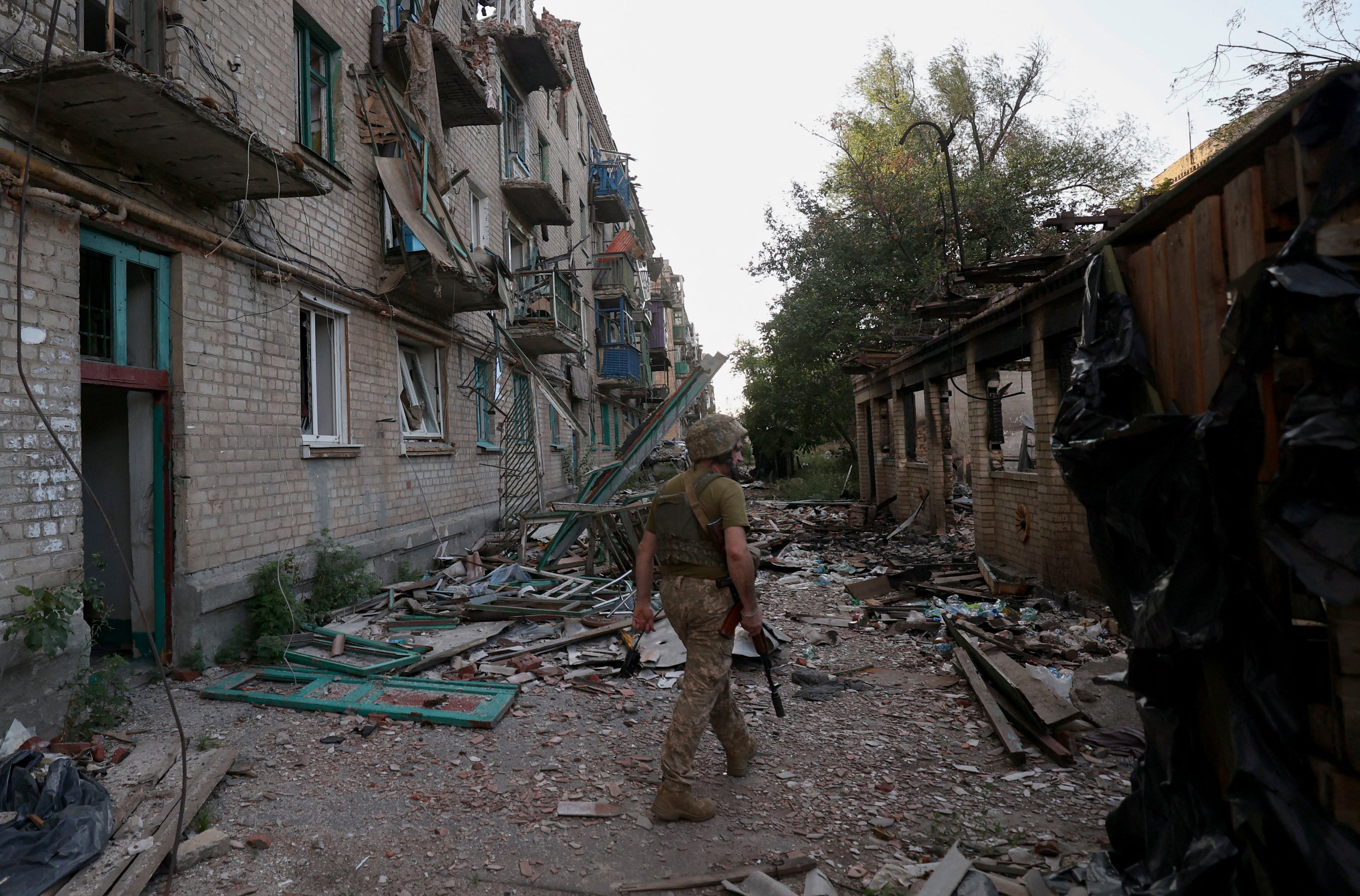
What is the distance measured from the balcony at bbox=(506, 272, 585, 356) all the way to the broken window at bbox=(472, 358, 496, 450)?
1093 mm

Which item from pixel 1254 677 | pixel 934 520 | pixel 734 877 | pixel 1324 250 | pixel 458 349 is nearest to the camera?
pixel 1324 250

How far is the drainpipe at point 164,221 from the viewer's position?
4289mm

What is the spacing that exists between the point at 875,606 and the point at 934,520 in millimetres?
5346

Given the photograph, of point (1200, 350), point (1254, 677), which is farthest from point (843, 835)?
point (1200, 350)

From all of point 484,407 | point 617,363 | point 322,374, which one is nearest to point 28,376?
point 322,374

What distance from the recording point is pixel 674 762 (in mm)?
3393

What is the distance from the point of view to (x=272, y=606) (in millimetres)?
6078

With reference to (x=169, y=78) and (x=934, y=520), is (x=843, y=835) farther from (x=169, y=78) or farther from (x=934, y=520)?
(x=934, y=520)

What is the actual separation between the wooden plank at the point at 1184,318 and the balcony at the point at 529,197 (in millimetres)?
13188

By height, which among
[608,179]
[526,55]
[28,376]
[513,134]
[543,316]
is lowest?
[28,376]

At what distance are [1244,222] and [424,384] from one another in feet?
31.4

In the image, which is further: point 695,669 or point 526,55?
point 526,55

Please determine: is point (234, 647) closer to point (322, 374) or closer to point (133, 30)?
point (322, 374)

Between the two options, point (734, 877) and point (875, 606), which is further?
point (875, 606)
